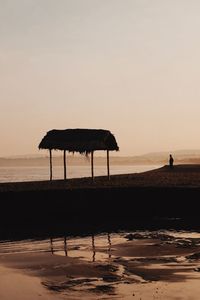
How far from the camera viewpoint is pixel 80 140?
3616 cm

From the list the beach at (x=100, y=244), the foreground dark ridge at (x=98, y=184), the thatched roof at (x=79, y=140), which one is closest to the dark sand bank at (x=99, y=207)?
the beach at (x=100, y=244)

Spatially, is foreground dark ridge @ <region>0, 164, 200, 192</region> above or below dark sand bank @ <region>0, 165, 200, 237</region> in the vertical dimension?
above

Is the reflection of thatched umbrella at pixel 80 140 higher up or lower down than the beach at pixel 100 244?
higher up

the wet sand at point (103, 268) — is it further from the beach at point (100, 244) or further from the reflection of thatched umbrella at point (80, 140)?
the reflection of thatched umbrella at point (80, 140)

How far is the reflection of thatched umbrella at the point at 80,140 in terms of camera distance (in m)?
35.9

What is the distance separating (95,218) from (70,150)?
55.4ft

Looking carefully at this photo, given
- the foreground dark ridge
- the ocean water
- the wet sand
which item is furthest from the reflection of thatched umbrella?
the wet sand

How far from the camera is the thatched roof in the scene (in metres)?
35.9

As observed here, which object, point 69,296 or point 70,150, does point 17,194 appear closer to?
point 69,296

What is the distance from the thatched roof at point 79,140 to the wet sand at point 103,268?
2093 cm

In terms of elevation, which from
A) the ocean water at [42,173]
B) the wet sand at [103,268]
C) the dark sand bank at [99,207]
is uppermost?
the ocean water at [42,173]

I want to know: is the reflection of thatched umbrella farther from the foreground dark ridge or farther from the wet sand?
the wet sand

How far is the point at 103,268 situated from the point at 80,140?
25.8 m

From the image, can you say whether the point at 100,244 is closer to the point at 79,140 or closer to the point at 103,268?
the point at 103,268
